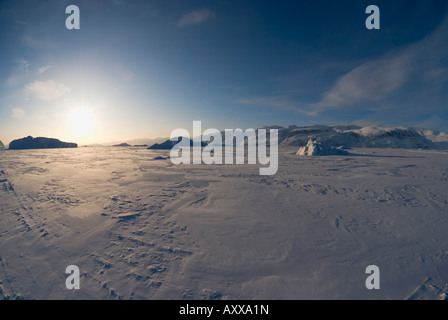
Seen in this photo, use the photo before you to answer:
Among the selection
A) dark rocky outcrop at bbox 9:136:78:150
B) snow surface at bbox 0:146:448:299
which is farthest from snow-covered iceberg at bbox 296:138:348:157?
dark rocky outcrop at bbox 9:136:78:150

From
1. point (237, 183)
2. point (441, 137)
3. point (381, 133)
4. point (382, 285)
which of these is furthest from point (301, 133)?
point (382, 285)

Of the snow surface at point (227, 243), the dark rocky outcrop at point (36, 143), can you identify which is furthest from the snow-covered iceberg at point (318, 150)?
the dark rocky outcrop at point (36, 143)

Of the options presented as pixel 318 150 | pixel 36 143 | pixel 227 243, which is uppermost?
pixel 36 143

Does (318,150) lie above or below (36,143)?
below

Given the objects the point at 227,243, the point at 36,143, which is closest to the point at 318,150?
the point at 227,243

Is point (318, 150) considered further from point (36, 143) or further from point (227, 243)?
point (36, 143)

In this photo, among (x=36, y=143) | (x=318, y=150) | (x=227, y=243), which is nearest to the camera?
(x=227, y=243)
